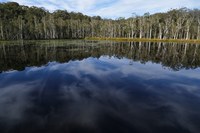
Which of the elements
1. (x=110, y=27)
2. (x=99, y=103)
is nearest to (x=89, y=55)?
(x=99, y=103)

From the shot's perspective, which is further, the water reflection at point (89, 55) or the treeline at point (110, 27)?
the treeline at point (110, 27)

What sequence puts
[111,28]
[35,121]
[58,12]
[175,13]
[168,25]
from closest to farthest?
1. [35,121]
2. [168,25]
3. [175,13]
4. [111,28]
5. [58,12]

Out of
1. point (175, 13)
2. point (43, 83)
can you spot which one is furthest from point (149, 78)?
point (175, 13)

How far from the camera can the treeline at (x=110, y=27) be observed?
9606 cm

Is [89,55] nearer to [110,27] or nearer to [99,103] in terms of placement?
[99,103]

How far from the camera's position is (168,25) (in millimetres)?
97938

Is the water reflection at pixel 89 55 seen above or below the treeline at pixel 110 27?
below

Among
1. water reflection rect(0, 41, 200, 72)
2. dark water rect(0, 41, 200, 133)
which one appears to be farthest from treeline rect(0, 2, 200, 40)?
dark water rect(0, 41, 200, 133)

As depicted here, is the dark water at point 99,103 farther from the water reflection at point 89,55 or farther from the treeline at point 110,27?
the treeline at point 110,27

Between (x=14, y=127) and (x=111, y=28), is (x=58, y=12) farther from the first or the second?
(x=14, y=127)

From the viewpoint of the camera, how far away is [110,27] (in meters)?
123

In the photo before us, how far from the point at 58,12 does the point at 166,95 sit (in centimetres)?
17488

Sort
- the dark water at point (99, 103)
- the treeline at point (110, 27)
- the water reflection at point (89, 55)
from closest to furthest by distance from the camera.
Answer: the dark water at point (99, 103)
the water reflection at point (89, 55)
the treeline at point (110, 27)

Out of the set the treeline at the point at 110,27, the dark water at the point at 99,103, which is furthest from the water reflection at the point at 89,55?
the treeline at the point at 110,27
